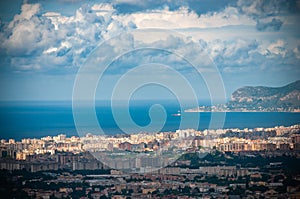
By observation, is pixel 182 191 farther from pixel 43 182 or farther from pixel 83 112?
pixel 83 112

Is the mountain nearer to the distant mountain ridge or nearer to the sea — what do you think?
the distant mountain ridge

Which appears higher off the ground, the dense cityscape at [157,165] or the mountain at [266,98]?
the mountain at [266,98]

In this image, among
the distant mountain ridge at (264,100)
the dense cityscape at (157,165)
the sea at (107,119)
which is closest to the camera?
the dense cityscape at (157,165)

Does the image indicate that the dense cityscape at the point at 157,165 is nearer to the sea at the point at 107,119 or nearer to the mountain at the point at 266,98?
the sea at the point at 107,119

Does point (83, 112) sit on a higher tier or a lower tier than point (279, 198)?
higher

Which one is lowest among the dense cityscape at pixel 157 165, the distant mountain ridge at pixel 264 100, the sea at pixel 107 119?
Result: the dense cityscape at pixel 157 165

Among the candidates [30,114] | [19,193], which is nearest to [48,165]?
[19,193]

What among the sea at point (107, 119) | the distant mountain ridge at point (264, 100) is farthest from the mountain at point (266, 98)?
the sea at point (107, 119)

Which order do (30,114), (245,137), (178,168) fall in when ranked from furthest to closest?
1. (30,114)
2. (245,137)
3. (178,168)
